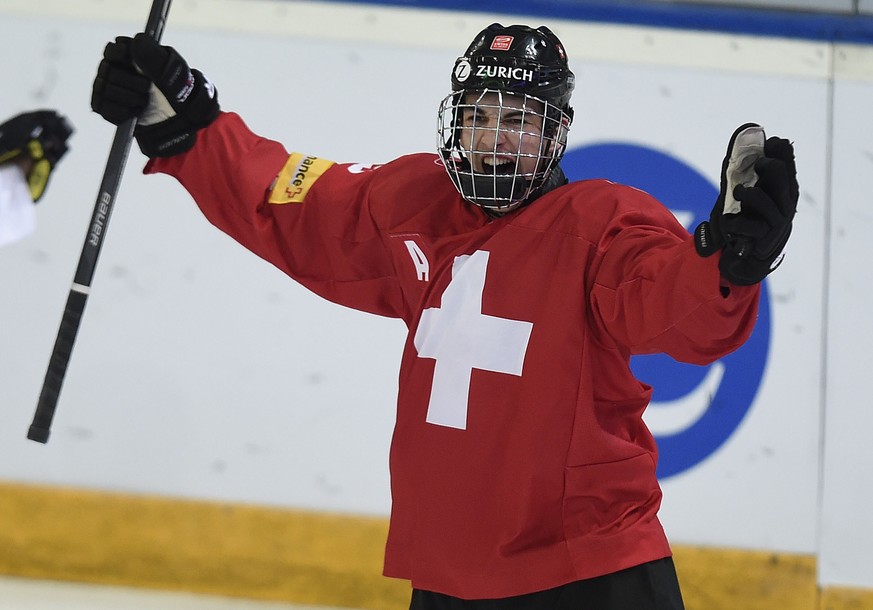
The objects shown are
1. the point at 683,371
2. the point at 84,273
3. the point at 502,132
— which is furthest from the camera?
the point at 683,371

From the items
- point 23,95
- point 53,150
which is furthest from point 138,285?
point 53,150

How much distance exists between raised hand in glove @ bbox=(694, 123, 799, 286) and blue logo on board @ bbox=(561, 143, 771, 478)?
1.78 meters

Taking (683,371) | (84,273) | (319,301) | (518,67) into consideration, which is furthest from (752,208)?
(319,301)

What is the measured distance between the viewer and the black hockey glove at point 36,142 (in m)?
1.73

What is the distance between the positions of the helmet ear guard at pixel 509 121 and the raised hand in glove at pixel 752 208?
17.6 inches

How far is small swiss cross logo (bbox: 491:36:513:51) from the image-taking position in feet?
6.14

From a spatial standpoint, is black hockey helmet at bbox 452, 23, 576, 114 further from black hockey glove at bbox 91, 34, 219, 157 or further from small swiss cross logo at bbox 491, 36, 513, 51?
black hockey glove at bbox 91, 34, 219, 157

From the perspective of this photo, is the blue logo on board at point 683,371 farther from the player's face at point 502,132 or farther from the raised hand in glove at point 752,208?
the raised hand in glove at point 752,208

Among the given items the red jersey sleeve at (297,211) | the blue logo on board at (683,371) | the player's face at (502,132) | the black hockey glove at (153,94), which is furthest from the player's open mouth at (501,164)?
the blue logo on board at (683,371)

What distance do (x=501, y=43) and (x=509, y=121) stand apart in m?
0.14

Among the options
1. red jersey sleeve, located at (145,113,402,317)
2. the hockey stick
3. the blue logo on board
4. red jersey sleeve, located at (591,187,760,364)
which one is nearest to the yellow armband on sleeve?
red jersey sleeve, located at (145,113,402,317)

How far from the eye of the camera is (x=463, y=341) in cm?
178

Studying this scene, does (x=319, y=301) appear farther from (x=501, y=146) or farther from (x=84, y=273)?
(x=501, y=146)

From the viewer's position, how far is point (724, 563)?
3168mm
